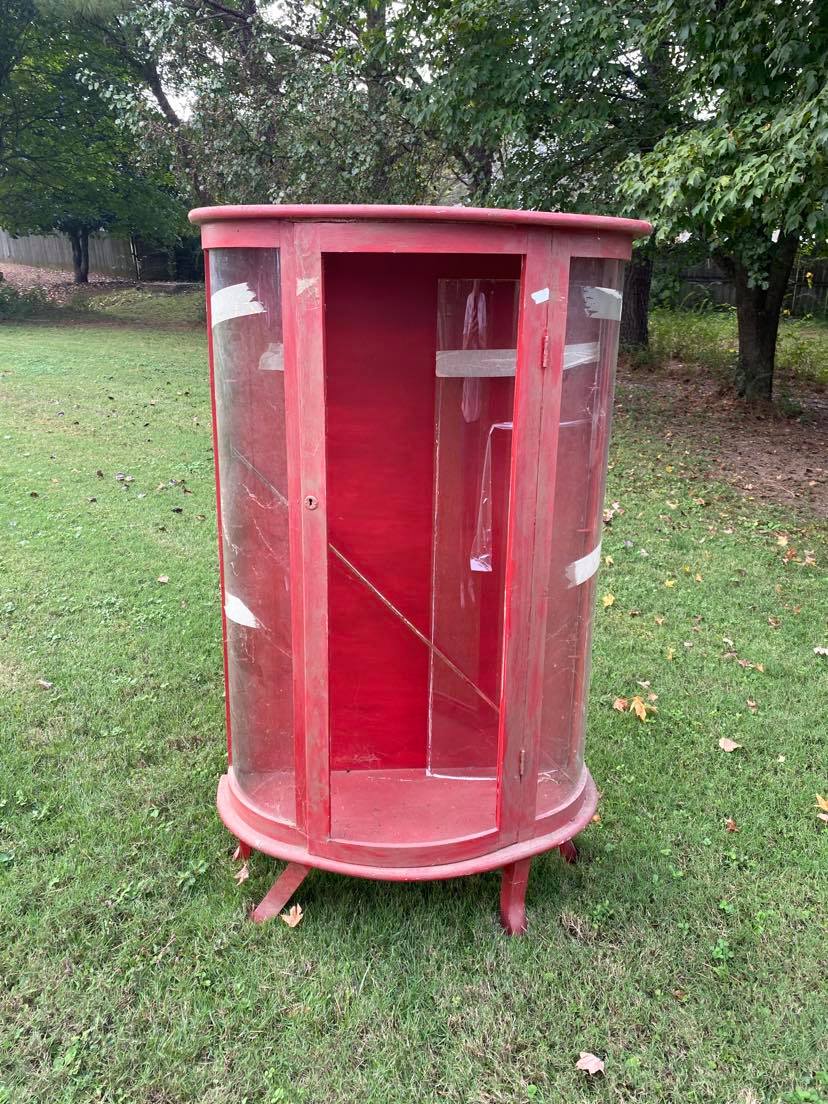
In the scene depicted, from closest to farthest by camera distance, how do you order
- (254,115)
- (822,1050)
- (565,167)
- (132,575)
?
(822,1050), (132,575), (565,167), (254,115)

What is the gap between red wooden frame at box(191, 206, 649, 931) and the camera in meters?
2.14

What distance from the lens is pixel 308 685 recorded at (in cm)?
246

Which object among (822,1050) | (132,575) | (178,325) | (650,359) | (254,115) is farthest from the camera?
(178,325)

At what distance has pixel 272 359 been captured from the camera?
247cm

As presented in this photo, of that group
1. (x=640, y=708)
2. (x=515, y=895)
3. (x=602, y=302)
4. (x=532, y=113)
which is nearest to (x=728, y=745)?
(x=640, y=708)

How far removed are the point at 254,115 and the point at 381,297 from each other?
34.9 ft

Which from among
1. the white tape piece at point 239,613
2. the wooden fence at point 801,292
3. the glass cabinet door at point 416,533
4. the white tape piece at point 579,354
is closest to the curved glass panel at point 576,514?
the white tape piece at point 579,354

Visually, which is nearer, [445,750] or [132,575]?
[445,750]

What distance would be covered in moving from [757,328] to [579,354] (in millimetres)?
8778

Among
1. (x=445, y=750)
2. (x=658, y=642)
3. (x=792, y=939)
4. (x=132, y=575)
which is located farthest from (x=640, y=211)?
(x=792, y=939)

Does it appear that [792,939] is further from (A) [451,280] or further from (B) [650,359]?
(B) [650,359]

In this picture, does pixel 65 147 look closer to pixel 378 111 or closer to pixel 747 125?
pixel 378 111

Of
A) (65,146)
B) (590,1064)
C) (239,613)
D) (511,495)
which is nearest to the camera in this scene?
(590,1064)

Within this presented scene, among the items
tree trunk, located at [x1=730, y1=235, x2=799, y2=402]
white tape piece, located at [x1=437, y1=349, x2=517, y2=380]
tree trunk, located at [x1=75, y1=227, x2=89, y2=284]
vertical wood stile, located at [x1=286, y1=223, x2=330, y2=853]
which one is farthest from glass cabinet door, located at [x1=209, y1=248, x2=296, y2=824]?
tree trunk, located at [x1=75, y1=227, x2=89, y2=284]
